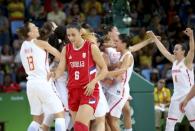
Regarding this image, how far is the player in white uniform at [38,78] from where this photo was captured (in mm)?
11133

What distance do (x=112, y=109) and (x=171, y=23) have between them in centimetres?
992

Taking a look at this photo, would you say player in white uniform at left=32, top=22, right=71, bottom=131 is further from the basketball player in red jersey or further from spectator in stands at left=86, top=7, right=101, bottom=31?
spectator in stands at left=86, top=7, right=101, bottom=31

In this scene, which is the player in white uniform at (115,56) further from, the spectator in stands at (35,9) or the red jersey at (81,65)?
the spectator in stands at (35,9)

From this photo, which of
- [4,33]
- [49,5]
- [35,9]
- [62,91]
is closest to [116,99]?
[62,91]

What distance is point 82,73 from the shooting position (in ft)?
33.0

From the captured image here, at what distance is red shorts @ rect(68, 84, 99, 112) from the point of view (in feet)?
32.8

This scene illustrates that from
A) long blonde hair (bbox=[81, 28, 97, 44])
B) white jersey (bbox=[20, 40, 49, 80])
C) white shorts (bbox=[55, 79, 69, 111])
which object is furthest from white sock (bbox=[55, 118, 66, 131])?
long blonde hair (bbox=[81, 28, 97, 44])

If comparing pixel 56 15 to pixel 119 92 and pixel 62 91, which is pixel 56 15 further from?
pixel 119 92

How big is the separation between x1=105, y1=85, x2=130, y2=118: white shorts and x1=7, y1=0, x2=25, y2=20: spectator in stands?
358 inches

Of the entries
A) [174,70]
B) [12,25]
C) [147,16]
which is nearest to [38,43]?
[174,70]

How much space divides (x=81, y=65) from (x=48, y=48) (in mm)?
1216

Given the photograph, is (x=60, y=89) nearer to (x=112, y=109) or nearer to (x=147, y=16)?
(x=112, y=109)

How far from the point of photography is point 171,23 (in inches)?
842

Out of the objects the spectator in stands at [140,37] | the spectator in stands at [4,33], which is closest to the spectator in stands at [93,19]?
the spectator in stands at [140,37]
